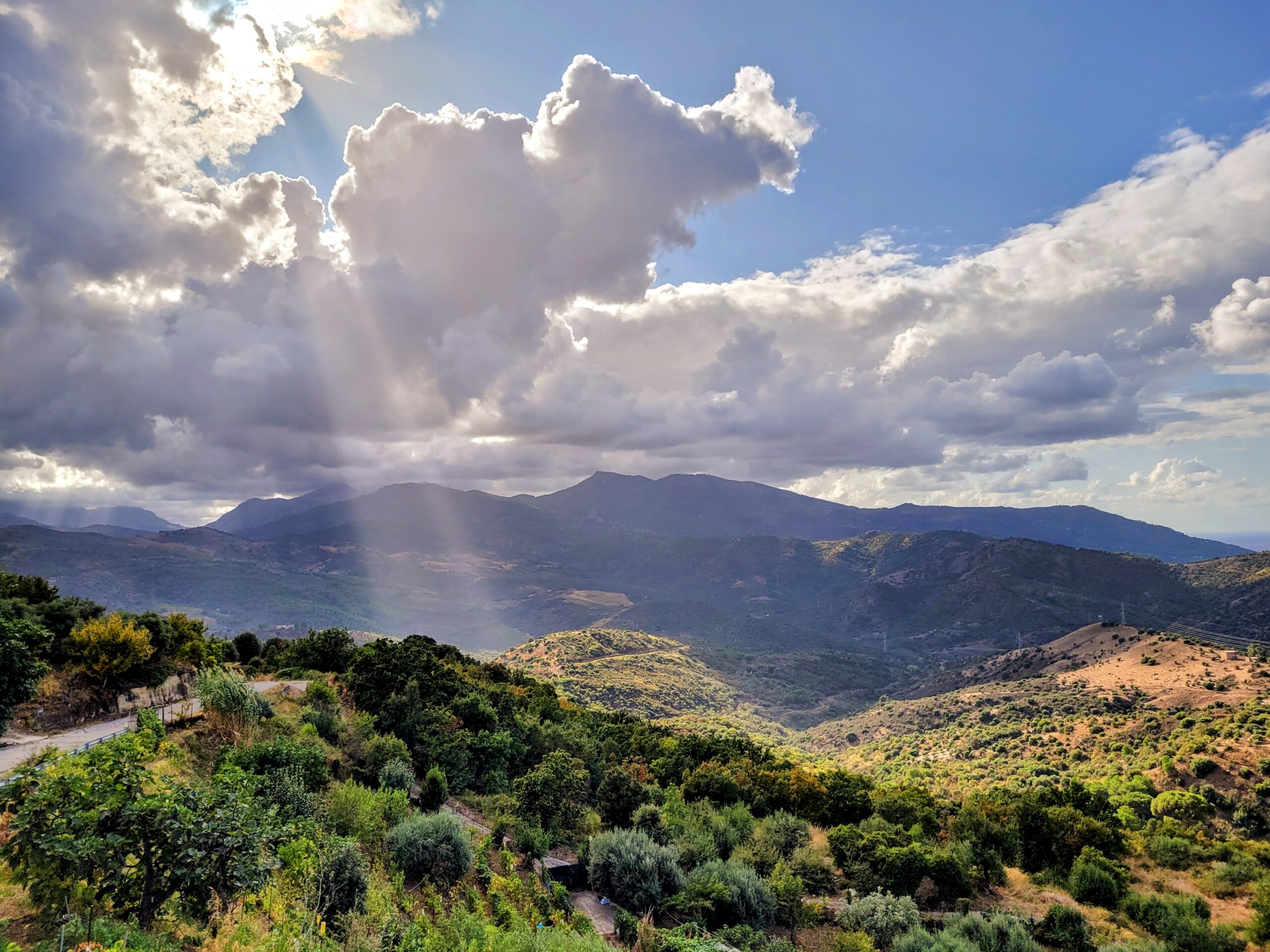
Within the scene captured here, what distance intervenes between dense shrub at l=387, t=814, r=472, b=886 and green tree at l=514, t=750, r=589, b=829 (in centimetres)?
785

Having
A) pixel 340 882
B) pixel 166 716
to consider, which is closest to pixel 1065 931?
pixel 340 882

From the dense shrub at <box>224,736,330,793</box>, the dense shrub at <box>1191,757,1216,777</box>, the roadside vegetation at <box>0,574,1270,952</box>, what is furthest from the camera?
the dense shrub at <box>1191,757,1216,777</box>

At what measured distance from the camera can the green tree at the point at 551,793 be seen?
22.7m

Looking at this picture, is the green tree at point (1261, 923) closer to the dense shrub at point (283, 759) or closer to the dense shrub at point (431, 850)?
the dense shrub at point (431, 850)

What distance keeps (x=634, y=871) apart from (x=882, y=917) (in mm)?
7300

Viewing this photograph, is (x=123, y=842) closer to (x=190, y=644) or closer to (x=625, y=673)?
(x=190, y=644)

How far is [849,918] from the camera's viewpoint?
17.6m

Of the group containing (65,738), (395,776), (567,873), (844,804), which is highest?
(65,738)

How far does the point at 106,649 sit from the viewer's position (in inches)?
952

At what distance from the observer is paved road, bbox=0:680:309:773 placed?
16.4 metres

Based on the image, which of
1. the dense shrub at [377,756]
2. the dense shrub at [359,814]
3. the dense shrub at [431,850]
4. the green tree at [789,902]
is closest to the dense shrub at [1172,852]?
the green tree at [789,902]

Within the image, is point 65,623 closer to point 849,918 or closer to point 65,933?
point 65,933

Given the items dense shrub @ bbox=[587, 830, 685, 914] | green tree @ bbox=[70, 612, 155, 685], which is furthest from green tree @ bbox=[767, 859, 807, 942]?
green tree @ bbox=[70, 612, 155, 685]

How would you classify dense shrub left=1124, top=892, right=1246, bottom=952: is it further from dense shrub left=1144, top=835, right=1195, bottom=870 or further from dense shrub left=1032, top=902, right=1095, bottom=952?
dense shrub left=1144, top=835, right=1195, bottom=870
